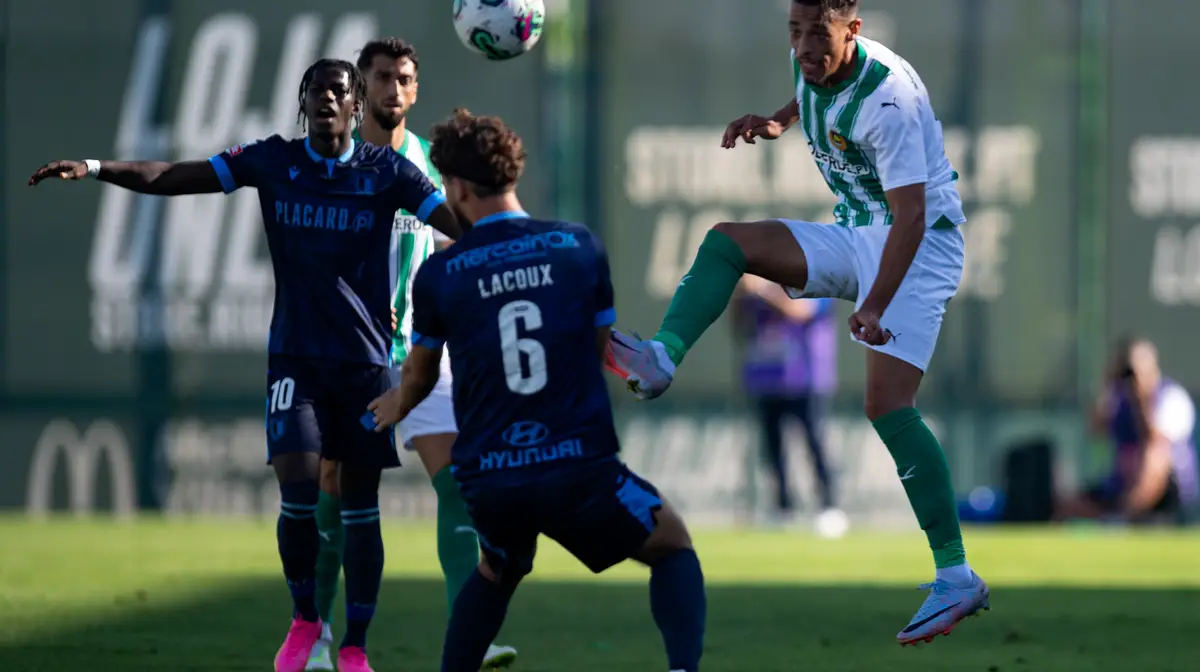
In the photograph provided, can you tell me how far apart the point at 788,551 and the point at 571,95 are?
212 inches

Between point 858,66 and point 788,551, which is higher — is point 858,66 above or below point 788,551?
above

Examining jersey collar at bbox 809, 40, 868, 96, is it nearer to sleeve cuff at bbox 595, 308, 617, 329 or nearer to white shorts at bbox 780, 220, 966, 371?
white shorts at bbox 780, 220, 966, 371

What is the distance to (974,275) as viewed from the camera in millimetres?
16453

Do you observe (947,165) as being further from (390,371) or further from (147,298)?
(147,298)

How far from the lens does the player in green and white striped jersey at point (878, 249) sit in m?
6.30

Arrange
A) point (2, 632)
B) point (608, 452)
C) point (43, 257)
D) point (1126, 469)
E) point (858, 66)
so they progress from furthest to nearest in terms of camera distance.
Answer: point (43, 257)
point (1126, 469)
point (2, 632)
point (858, 66)
point (608, 452)

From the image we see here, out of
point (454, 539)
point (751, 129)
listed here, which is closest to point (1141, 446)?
point (751, 129)

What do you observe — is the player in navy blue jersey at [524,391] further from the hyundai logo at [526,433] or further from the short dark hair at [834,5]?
the short dark hair at [834,5]

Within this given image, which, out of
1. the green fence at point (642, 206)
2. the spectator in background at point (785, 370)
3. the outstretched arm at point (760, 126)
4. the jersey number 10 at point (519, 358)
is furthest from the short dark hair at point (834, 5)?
the green fence at point (642, 206)

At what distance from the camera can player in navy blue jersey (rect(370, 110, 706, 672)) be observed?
5164 millimetres

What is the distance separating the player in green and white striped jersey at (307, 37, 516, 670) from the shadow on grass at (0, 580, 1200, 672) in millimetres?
379

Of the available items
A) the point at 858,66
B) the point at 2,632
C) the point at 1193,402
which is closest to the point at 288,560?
the point at 2,632

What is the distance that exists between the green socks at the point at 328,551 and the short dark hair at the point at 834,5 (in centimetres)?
266

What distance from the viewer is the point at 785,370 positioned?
50.0 feet
